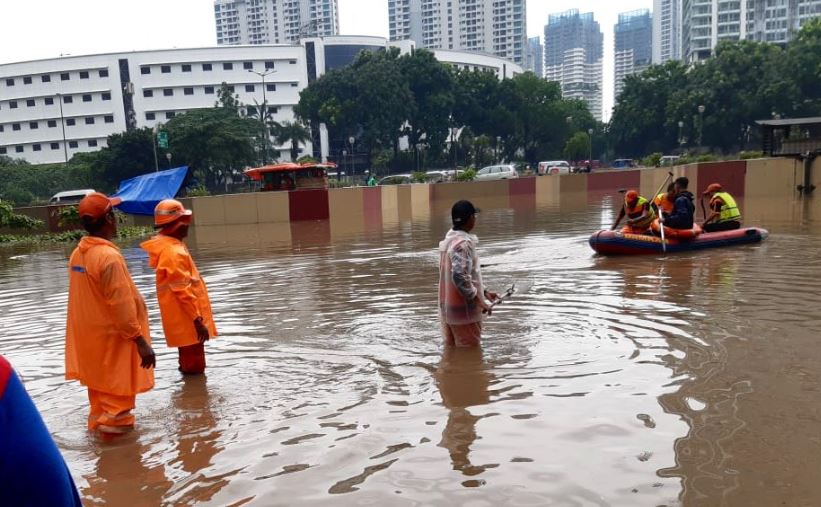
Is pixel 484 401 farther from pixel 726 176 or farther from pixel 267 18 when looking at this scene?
pixel 267 18

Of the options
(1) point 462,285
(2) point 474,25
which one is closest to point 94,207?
(1) point 462,285

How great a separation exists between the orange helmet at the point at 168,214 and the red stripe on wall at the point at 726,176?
949 inches

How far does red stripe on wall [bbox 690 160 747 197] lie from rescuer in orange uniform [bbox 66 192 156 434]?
2497 centimetres

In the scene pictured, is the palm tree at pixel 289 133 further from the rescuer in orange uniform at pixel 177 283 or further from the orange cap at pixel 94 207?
the orange cap at pixel 94 207

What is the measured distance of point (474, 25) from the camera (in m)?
150

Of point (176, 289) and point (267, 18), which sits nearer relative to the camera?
point (176, 289)

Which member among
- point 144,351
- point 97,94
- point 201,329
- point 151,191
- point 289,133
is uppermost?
point 97,94

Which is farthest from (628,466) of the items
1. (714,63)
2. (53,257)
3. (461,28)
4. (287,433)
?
(461,28)

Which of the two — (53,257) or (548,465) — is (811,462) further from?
(53,257)

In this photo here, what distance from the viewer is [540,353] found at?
5.98m

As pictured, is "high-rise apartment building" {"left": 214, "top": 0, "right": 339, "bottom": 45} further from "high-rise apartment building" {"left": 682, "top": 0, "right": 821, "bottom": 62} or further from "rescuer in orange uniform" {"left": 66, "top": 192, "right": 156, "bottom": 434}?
"rescuer in orange uniform" {"left": 66, "top": 192, "right": 156, "bottom": 434}

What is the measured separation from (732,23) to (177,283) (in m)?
129

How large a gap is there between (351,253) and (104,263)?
10.6 meters

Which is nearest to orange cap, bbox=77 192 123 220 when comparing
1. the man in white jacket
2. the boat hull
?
the man in white jacket
